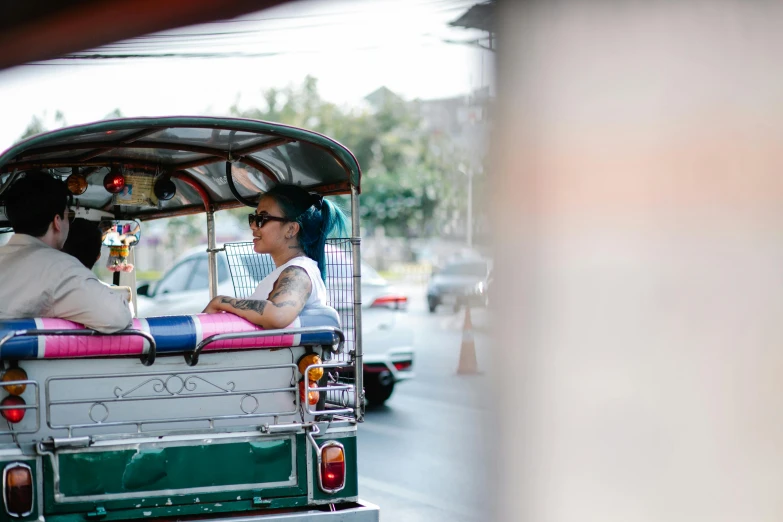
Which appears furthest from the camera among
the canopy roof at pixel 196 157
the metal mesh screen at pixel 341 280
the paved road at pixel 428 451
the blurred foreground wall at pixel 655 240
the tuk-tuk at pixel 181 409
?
the paved road at pixel 428 451

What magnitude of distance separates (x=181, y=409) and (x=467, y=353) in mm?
9886

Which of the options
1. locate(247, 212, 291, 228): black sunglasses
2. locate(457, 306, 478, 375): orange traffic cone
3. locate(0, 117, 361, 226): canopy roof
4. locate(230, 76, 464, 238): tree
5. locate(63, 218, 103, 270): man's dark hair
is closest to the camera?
locate(0, 117, 361, 226): canopy roof

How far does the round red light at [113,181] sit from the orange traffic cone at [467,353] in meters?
8.31

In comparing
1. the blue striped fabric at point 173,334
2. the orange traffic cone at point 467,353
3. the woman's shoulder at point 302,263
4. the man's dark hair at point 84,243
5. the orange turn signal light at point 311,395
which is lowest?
the orange traffic cone at point 467,353

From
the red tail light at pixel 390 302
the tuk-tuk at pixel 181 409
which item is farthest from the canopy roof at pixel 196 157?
the red tail light at pixel 390 302

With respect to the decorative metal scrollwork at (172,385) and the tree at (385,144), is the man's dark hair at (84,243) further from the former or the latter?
the tree at (385,144)

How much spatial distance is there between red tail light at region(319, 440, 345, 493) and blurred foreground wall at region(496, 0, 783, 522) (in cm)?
267

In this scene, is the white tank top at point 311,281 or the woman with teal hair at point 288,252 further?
the white tank top at point 311,281

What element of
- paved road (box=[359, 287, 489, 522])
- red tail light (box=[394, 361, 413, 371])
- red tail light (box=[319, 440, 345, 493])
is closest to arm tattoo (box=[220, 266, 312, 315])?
red tail light (box=[319, 440, 345, 493])

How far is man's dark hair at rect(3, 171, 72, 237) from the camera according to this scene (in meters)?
3.49

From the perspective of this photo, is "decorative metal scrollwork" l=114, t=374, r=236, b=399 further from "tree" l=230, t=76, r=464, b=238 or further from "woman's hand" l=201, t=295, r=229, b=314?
"tree" l=230, t=76, r=464, b=238

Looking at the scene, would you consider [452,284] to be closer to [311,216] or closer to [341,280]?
[341,280]

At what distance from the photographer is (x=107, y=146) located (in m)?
4.12

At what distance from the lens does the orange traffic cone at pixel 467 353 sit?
493 inches
